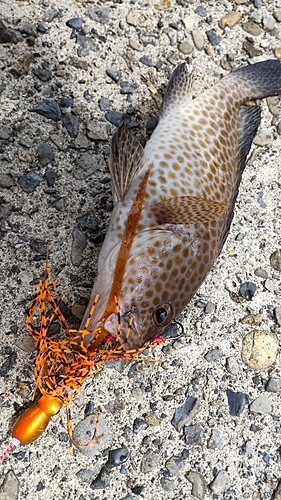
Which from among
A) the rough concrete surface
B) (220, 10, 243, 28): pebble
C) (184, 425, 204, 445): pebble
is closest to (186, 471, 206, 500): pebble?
the rough concrete surface

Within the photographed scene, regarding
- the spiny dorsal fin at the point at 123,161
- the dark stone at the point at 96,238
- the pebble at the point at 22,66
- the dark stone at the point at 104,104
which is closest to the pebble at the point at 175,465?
the dark stone at the point at 96,238

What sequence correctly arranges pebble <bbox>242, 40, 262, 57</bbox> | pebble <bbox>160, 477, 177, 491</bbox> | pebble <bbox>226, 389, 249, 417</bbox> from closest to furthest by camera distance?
1. pebble <bbox>160, 477, 177, 491</bbox>
2. pebble <bbox>226, 389, 249, 417</bbox>
3. pebble <bbox>242, 40, 262, 57</bbox>

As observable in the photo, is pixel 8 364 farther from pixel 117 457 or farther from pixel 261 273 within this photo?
pixel 261 273

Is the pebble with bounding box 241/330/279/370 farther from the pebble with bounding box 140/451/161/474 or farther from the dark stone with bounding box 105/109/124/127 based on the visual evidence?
the dark stone with bounding box 105/109/124/127

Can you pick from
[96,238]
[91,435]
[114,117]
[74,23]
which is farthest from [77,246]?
[74,23]

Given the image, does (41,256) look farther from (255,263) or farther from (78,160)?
(255,263)

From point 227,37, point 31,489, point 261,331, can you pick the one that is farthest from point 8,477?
point 227,37
